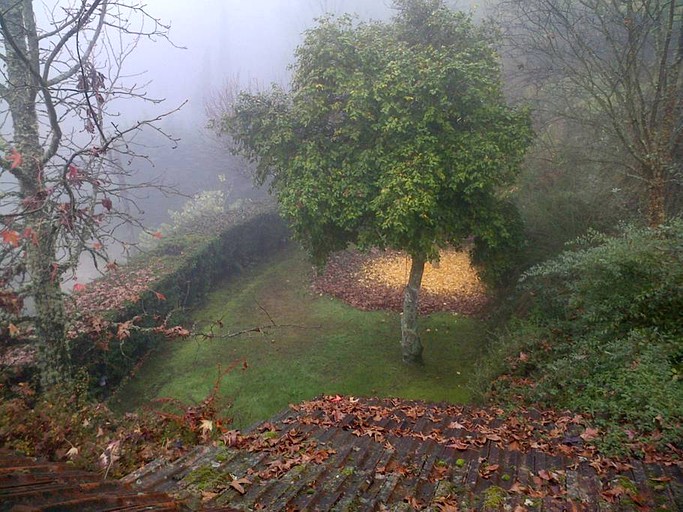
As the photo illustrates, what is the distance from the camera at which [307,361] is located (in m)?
10.5

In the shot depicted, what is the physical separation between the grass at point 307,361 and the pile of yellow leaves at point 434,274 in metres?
1.54

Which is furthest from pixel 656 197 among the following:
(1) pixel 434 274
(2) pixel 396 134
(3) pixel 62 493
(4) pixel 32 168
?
(4) pixel 32 168

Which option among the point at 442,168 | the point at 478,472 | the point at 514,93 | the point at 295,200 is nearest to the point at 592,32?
the point at 514,93

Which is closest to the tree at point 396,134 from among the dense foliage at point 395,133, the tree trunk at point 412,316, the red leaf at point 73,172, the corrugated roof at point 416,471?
the dense foliage at point 395,133

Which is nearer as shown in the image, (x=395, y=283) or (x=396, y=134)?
(x=396, y=134)

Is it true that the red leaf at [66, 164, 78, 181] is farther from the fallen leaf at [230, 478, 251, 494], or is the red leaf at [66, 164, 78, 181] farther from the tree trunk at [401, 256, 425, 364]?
the tree trunk at [401, 256, 425, 364]

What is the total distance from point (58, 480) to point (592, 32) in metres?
14.9

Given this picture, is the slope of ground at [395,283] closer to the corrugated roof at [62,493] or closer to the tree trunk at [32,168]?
the tree trunk at [32,168]

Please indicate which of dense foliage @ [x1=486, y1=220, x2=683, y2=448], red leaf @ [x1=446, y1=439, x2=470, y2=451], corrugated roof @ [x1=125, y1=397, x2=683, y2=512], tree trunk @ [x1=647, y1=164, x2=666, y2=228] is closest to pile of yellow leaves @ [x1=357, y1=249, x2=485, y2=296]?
tree trunk @ [x1=647, y1=164, x2=666, y2=228]

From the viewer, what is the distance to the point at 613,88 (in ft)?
24.5

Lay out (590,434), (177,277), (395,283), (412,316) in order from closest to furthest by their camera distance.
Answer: (590,434), (412,316), (177,277), (395,283)

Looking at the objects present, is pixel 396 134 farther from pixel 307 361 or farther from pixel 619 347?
pixel 307 361

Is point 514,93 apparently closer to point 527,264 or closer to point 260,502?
point 527,264

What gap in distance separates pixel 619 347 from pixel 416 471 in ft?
10.4
